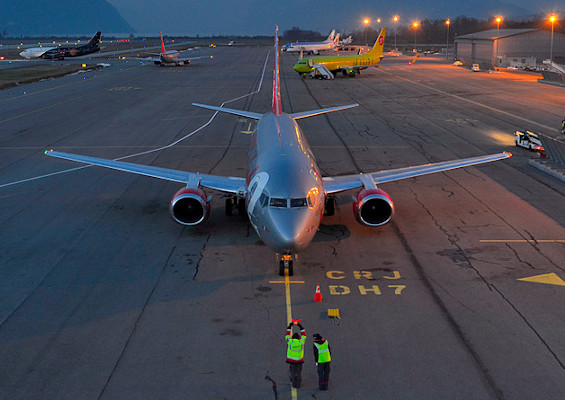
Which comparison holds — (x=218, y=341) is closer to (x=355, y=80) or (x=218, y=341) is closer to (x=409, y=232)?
(x=409, y=232)

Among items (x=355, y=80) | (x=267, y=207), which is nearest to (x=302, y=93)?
(x=355, y=80)

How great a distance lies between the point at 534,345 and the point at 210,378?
28.9 feet

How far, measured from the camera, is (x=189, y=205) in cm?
2327

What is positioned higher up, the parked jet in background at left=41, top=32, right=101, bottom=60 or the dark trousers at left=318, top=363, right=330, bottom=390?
the parked jet in background at left=41, top=32, right=101, bottom=60

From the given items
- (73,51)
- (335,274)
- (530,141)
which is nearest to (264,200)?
(335,274)

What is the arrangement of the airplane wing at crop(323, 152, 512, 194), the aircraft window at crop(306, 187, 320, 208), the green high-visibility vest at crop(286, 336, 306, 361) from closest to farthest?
the green high-visibility vest at crop(286, 336, 306, 361)
the aircraft window at crop(306, 187, 320, 208)
the airplane wing at crop(323, 152, 512, 194)

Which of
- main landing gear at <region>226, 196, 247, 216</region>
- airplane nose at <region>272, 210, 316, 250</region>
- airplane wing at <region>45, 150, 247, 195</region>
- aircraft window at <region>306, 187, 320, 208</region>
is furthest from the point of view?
main landing gear at <region>226, 196, 247, 216</region>

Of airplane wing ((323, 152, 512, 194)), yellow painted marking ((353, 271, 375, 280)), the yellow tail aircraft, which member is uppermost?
A: the yellow tail aircraft

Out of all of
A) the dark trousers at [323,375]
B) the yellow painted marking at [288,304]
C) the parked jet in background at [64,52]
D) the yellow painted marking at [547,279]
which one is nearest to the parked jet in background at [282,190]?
the yellow painted marking at [288,304]

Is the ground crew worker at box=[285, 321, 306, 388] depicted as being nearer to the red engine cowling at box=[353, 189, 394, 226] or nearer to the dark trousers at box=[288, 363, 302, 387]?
A: the dark trousers at box=[288, 363, 302, 387]

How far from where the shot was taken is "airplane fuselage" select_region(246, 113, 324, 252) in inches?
711

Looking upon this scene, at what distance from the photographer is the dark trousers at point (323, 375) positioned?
1298 centimetres

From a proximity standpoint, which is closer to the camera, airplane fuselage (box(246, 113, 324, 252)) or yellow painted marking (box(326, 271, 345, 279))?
airplane fuselage (box(246, 113, 324, 252))

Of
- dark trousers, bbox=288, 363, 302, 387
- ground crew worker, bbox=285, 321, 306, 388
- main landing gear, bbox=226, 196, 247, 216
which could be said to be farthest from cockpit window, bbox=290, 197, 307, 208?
main landing gear, bbox=226, 196, 247, 216
